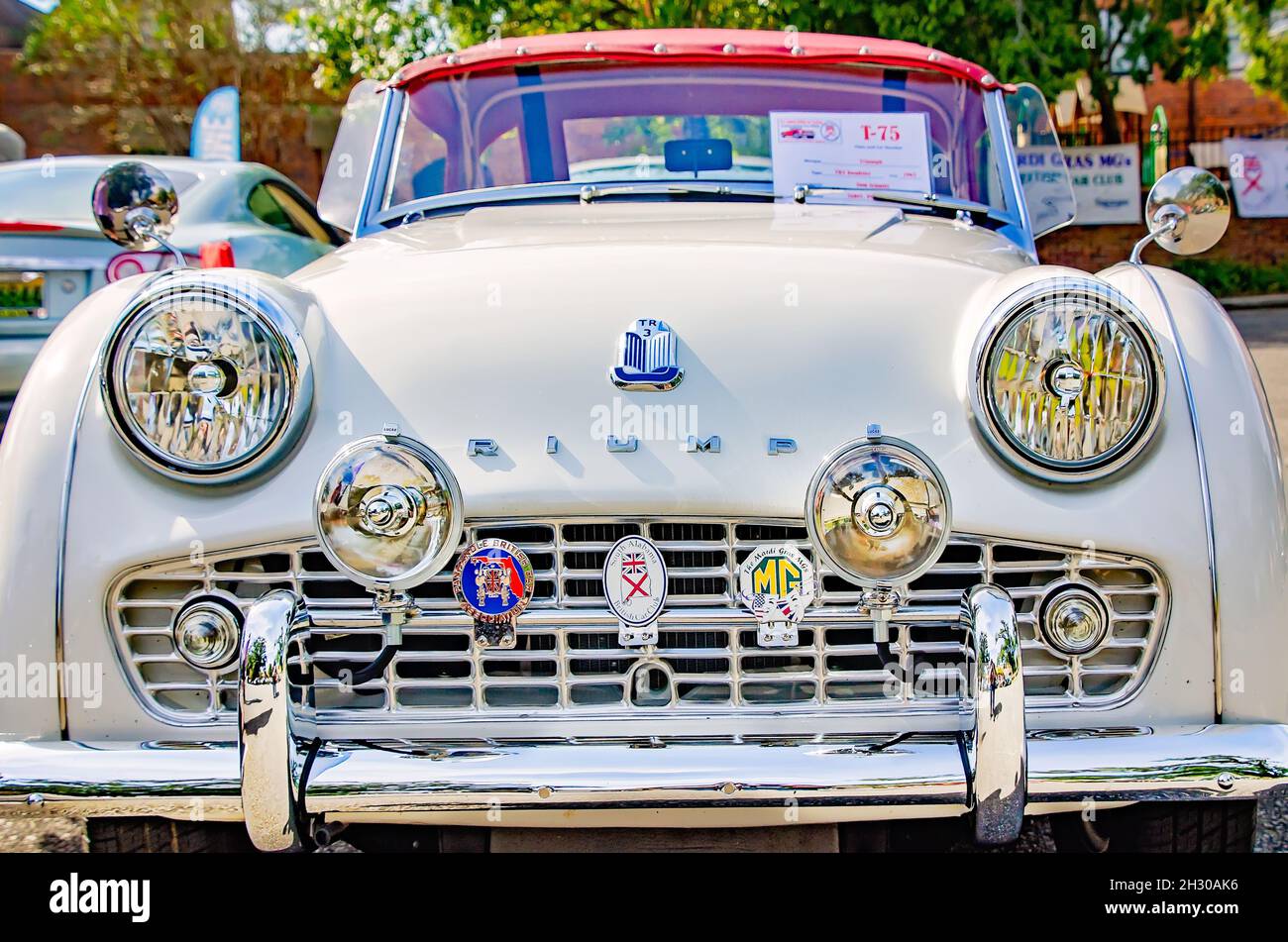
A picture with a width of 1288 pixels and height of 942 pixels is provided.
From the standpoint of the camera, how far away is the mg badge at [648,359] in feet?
6.63

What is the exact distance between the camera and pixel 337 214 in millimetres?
3539

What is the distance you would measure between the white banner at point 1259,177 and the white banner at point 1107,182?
4.76ft

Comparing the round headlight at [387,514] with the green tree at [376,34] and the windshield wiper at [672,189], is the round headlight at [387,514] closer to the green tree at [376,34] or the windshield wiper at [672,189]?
the windshield wiper at [672,189]

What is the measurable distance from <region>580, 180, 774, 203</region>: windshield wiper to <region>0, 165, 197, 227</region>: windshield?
3.01 metres

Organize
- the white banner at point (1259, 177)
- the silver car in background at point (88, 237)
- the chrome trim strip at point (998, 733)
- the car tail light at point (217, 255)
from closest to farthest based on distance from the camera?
the chrome trim strip at point (998, 733), the car tail light at point (217, 255), the silver car in background at point (88, 237), the white banner at point (1259, 177)

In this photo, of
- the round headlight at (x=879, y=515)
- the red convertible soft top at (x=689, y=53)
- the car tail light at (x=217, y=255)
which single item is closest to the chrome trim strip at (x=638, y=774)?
the round headlight at (x=879, y=515)

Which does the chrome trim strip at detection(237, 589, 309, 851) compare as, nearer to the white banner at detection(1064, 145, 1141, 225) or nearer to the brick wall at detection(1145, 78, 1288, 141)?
the white banner at detection(1064, 145, 1141, 225)

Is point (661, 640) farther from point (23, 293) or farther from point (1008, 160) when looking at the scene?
point (23, 293)

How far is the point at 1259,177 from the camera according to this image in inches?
639

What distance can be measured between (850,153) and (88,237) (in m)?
3.41

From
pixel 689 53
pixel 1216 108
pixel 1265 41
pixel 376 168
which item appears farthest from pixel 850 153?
pixel 1216 108

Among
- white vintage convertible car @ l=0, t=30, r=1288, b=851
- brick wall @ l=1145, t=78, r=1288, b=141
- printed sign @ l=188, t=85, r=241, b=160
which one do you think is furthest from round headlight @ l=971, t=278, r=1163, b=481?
brick wall @ l=1145, t=78, r=1288, b=141

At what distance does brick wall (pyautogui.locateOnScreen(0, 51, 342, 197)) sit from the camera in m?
18.9
